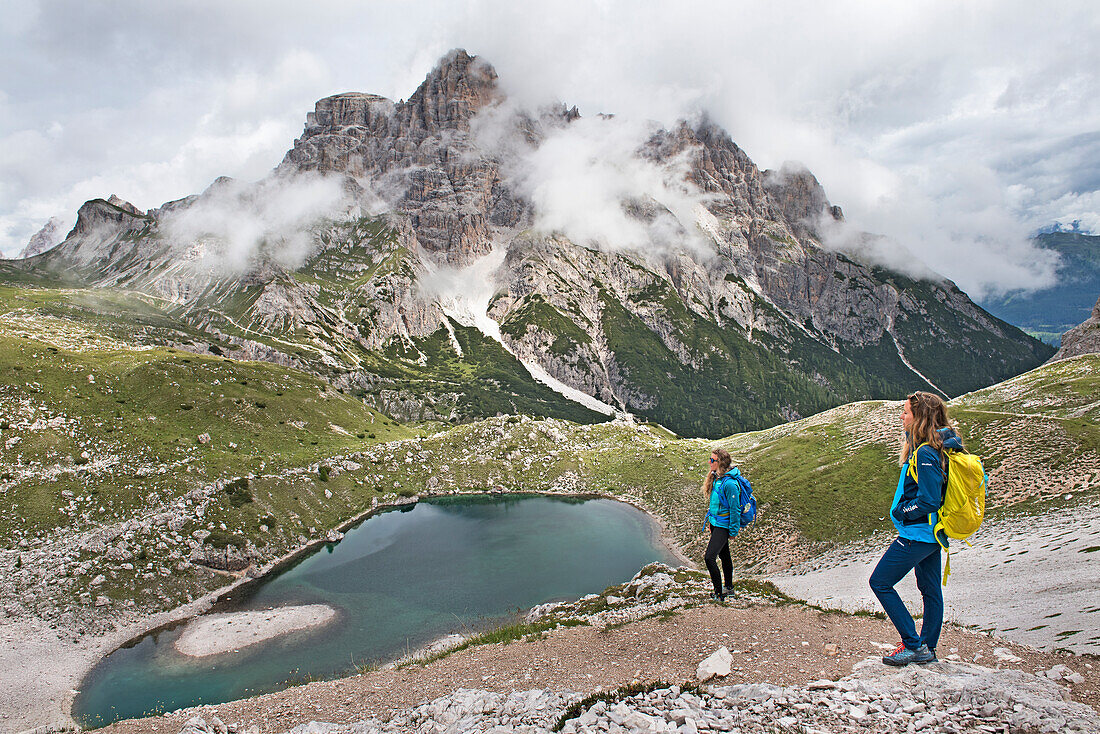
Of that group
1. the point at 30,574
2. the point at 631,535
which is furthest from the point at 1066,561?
the point at 30,574

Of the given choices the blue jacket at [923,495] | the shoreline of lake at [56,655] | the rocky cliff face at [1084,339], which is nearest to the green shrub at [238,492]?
the shoreline of lake at [56,655]

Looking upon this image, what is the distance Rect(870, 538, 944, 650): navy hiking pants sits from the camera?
361 inches

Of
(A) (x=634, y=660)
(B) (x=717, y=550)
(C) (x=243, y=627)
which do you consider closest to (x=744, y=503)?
(B) (x=717, y=550)

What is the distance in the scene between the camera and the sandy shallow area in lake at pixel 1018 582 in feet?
41.6

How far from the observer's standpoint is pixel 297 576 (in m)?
56.2

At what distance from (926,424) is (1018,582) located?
58.9 feet

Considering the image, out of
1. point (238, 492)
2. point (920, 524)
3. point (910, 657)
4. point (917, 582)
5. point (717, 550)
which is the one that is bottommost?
point (910, 657)

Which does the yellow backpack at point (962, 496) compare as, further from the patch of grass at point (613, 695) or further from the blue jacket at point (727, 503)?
the blue jacket at point (727, 503)

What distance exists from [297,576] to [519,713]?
5495cm

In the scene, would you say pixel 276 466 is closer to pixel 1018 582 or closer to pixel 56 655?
pixel 56 655

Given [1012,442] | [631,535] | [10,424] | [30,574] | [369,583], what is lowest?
[631,535]

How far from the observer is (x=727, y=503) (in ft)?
48.6

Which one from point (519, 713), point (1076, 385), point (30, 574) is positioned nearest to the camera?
point (519, 713)

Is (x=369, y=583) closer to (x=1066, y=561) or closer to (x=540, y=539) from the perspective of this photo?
(x=540, y=539)
